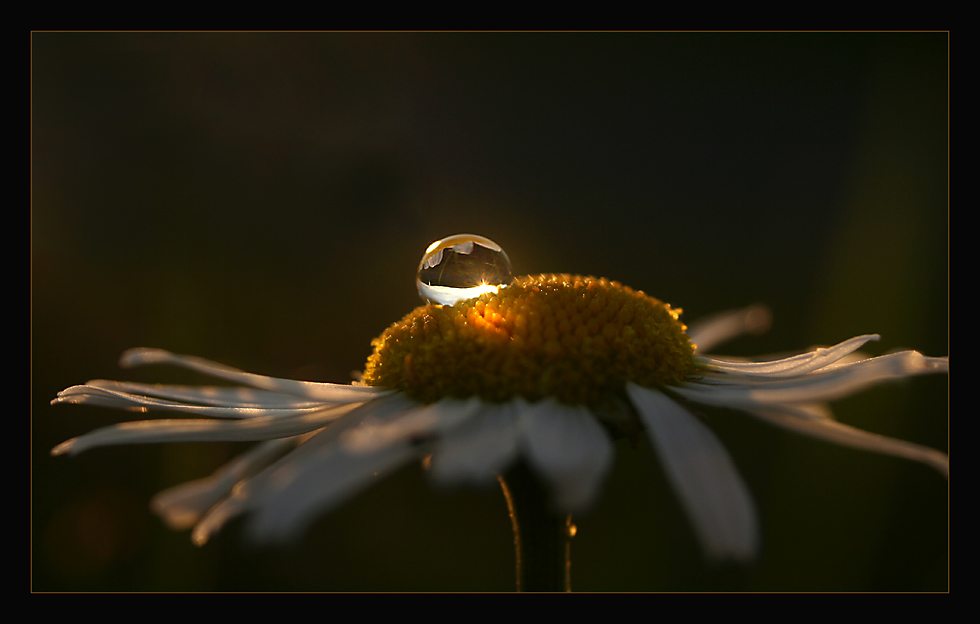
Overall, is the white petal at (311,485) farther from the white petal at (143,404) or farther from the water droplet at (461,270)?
the water droplet at (461,270)

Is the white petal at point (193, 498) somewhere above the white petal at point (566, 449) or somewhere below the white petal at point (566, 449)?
below

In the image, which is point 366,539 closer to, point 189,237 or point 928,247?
point 189,237

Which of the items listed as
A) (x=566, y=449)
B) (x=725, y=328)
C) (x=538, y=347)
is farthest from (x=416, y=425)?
(x=725, y=328)

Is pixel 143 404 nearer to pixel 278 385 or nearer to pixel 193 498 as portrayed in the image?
pixel 278 385

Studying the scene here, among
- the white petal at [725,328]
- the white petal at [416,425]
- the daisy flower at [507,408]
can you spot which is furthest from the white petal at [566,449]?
the white petal at [725,328]

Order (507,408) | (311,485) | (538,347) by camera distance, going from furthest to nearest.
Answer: (538,347)
(507,408)
(311,485)

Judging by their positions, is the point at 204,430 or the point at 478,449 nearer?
the point at 478,449

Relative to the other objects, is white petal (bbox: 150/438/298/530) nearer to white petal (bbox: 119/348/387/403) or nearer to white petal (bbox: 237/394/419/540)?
white petal (bbox: 237/394/419/540)

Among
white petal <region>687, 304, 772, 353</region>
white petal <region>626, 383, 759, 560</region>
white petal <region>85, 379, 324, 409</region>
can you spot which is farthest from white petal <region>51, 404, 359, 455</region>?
white petal <region>687, 304, 772, 353</region>
